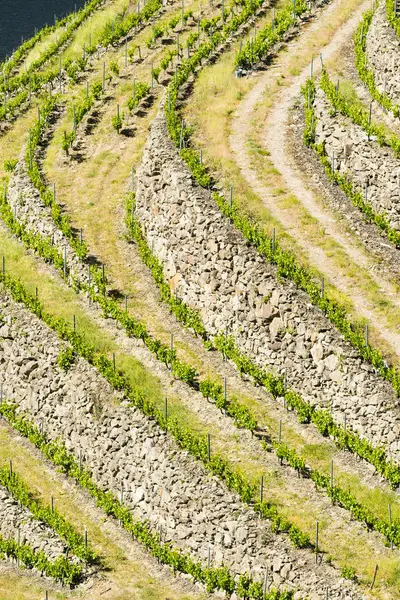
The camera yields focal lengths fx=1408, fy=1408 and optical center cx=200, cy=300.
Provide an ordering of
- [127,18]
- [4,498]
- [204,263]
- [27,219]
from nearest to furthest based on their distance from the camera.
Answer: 1. [4,498]
2. [204,263]
3. [27,219]
4. [127,18]

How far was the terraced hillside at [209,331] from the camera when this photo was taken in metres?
65.1

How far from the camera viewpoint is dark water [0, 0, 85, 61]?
4941 inches

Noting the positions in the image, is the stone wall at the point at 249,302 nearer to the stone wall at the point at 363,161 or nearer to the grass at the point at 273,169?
the grass at the point at 273,169

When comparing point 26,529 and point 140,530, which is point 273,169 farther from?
point 26,529

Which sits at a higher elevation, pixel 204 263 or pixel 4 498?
pixel 204 263

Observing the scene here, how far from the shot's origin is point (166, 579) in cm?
6525

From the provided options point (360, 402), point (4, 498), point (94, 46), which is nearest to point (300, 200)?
point (360, 402)

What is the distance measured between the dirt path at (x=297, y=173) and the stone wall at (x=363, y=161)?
97.4 inches

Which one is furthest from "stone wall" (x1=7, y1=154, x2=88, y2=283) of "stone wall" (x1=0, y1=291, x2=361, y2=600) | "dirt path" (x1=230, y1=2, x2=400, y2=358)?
"dirt path" (x1=230, y1=2, x2=400, y2=358)

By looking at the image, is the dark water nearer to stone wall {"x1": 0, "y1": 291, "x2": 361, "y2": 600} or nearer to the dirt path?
the dirt path

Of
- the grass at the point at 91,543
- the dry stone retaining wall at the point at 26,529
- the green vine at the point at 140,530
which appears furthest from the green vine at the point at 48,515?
the green vine at the point at 140,530

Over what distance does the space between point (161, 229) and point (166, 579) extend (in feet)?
72.5

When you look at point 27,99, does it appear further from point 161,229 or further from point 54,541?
point 54,541

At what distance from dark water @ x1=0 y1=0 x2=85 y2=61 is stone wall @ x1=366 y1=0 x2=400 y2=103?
41.0 meters
